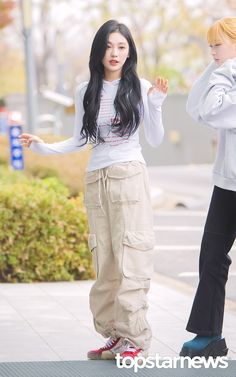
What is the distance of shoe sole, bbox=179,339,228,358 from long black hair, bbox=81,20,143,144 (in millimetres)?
1182

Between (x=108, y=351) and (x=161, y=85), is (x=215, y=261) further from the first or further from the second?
(x=161, y=85)

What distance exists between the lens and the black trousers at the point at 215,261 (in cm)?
544

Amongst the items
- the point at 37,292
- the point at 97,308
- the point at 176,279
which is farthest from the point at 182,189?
the point at 97,308

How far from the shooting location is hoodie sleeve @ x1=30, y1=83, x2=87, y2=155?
18.7 ft

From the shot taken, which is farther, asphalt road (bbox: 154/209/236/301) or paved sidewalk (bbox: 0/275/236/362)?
asphalt road (bbox: 154/209/236/301)

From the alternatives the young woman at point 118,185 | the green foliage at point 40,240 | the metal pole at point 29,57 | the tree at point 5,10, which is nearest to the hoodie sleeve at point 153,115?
the young woman at point 118,185

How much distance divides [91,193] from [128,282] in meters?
0.53

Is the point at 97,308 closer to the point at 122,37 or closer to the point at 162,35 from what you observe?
the point at 122,37

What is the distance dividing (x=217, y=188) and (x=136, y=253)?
540mm

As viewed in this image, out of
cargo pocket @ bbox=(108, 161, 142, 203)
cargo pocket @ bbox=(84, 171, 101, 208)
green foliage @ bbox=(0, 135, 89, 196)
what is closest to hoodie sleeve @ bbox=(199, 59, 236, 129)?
cargo pocket @ bbox=(108, 161, 142, 203)

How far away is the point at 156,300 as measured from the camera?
7969 mm

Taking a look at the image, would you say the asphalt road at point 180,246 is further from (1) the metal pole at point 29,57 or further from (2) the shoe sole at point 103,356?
(1) the metal pole at point 29,57

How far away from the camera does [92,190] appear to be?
560 cm

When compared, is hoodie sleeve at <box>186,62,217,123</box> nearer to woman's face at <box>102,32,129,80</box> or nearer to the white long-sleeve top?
the white long-sleeve top
